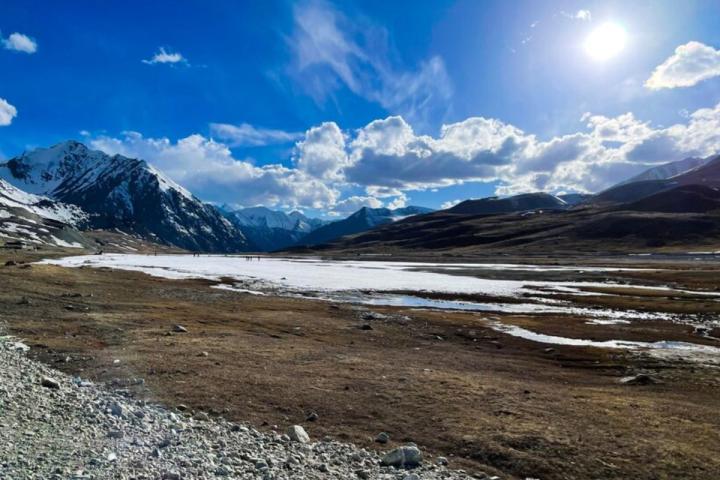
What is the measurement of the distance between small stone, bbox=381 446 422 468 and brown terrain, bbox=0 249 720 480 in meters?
1.13

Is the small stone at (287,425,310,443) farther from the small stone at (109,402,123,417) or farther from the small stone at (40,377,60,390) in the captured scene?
the small stone at (40,377,60,390)

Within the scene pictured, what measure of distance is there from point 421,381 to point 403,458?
9204 mm

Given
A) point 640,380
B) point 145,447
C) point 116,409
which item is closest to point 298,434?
point 145,447

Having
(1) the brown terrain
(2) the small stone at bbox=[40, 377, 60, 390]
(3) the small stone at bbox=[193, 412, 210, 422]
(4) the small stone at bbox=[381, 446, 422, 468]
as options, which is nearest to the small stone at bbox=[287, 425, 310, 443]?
(1) the brown terrain

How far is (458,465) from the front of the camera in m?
13.8

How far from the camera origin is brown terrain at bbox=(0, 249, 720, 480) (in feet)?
49.7

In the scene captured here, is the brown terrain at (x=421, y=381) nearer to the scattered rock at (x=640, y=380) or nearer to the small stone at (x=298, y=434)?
the scattered rock at (x=640, y=380)

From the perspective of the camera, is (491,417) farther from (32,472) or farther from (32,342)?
(32,342)

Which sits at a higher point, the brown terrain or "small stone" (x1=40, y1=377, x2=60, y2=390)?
"small stone" (x1=40, y1=377, x2=60, y2=390)

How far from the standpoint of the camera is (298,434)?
49.6 feet

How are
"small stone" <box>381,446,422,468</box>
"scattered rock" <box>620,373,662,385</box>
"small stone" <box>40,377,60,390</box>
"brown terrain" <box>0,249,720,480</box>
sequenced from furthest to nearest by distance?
"scattered rock" <box>620,373,662,385</box>
"small stone" <box>40,377,60,390</box>
"brown terrain" <box>0,249,720,480</box>
"small stone" <box>381,446,422,468</box>

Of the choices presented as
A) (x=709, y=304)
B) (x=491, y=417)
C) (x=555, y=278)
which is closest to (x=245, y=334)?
(x=491, y=417)

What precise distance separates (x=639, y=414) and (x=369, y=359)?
13945 mm

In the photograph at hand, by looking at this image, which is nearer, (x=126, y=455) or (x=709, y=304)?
(x=126, y=455)
